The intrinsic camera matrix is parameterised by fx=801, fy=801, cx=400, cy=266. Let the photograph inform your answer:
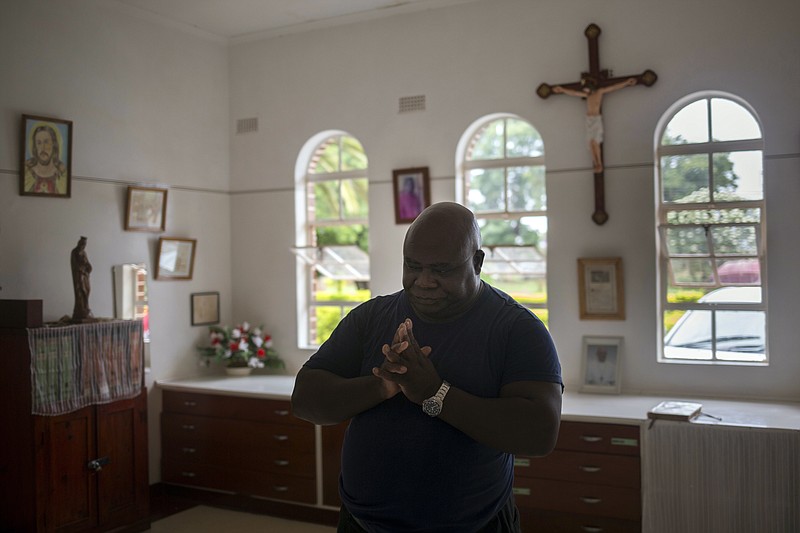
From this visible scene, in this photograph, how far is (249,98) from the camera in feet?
20.9

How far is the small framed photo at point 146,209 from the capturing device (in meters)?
5.55

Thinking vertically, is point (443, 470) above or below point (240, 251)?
below

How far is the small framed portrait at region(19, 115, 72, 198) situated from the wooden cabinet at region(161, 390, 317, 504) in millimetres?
1681

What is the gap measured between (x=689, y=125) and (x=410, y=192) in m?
1.89

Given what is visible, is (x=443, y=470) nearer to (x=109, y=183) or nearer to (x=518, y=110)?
(x=518, y=110)

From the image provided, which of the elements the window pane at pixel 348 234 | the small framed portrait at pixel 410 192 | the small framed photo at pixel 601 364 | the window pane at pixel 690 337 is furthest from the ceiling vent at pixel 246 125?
the window pane at pixel 348 234

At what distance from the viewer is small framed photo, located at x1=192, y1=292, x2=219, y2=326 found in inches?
241

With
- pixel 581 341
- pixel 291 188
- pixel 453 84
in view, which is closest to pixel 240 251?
pixel 291 188

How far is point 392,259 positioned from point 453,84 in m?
1.30

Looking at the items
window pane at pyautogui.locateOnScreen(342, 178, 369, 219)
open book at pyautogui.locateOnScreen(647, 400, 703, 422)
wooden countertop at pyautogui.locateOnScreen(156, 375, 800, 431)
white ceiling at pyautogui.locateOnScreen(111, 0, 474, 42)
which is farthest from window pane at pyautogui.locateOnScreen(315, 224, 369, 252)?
open book at pyautogui.locateOnScreen(647, 400, 703, 422)

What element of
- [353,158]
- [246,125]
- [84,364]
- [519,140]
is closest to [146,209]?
[246,125]

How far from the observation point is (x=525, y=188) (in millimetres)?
6168

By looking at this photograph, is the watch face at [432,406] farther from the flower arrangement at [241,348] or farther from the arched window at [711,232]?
the flower arrangement at [241,348]

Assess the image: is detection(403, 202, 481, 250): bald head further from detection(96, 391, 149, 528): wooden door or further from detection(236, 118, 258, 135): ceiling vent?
detection(236, 118, 258, 135): ceiling vent
